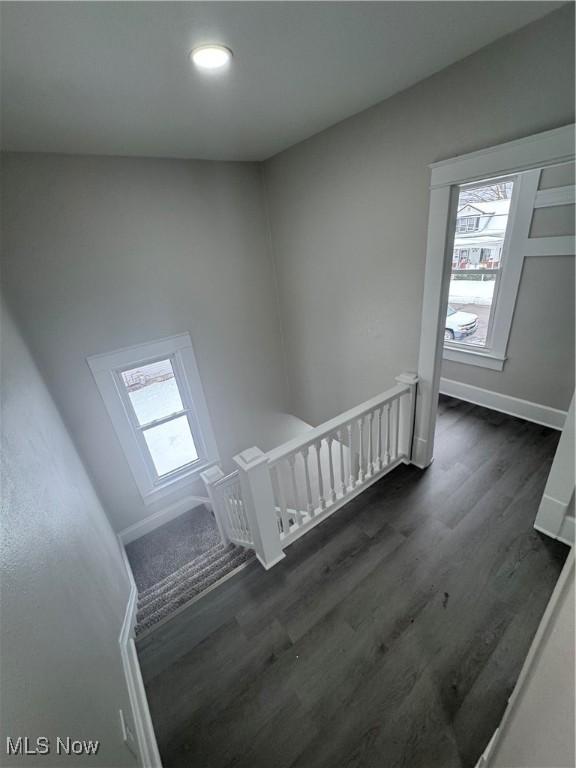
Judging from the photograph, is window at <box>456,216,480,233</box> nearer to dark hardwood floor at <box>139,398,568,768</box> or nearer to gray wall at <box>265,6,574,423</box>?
gray wall at <box>265,6,574,423</box>

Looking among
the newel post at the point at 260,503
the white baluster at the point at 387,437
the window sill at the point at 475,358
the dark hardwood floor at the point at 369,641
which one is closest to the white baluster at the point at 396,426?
the white baluster at the point at 387,437

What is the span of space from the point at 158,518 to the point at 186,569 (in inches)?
32.1

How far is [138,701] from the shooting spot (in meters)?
1.50

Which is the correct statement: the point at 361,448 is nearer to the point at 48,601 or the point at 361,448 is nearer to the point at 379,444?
the point at 379,444

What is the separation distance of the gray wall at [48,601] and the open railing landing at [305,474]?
0.86 metres

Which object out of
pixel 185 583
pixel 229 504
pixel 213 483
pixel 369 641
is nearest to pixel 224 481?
pixel 213 483

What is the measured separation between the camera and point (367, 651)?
62.2 inches

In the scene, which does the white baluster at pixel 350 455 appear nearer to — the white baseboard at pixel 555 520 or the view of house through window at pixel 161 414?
the white baseboard at pixel 555 520

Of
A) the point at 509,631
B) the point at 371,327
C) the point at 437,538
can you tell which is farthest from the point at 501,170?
the point at 509,631

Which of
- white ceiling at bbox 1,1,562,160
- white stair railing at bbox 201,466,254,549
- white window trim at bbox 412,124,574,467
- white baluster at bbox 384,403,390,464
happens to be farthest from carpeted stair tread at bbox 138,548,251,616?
white ceiling at bbox 1,1,562,160

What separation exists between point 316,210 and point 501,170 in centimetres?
142

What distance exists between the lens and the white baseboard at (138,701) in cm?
132

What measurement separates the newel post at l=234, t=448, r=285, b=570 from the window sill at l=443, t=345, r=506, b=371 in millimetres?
2906

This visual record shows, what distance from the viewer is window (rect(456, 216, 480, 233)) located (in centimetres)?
332
